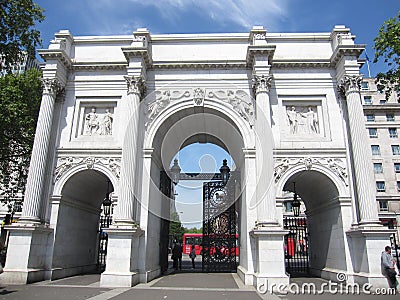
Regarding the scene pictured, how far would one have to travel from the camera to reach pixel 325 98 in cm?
1591

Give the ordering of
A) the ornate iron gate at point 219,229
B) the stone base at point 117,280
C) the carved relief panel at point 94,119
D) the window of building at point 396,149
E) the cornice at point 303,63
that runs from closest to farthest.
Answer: the stone base at point 117,280
the cornice at point 303,63
the carved relief panel at point 94,119
the ornate iron gate at point 219,229
the window of building at point 396,149

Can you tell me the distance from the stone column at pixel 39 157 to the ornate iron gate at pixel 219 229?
933 centimetres

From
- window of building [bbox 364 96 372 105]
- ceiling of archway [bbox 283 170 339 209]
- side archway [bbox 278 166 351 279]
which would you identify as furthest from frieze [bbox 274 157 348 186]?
window of building [bbox 364 96 372 105]

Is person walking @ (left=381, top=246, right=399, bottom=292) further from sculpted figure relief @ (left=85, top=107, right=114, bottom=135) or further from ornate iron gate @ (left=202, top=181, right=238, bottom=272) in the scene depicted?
sculpted figure relief @ (left=85, top=107, right=114, bottom=135)

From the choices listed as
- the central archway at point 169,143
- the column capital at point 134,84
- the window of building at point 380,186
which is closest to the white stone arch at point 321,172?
the central archway at point 169,143

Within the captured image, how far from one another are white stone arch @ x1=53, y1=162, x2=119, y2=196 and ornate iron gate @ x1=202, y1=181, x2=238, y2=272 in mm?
6698

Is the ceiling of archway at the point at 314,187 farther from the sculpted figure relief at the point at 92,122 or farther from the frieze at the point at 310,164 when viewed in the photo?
the sculpted figure relief at the point at 92,122

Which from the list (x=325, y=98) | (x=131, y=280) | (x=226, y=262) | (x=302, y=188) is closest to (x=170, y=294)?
(x=131, y=280)

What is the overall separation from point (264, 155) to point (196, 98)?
176 inches

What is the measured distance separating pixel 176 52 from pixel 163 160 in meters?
5.90

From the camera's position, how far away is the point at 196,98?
52.7 feet

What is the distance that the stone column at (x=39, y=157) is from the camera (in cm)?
1404

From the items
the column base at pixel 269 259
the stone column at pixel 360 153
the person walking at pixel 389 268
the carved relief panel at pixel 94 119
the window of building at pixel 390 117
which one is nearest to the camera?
the person walking at pixel 389 268

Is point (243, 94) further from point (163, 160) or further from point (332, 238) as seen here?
point (332, 238)
